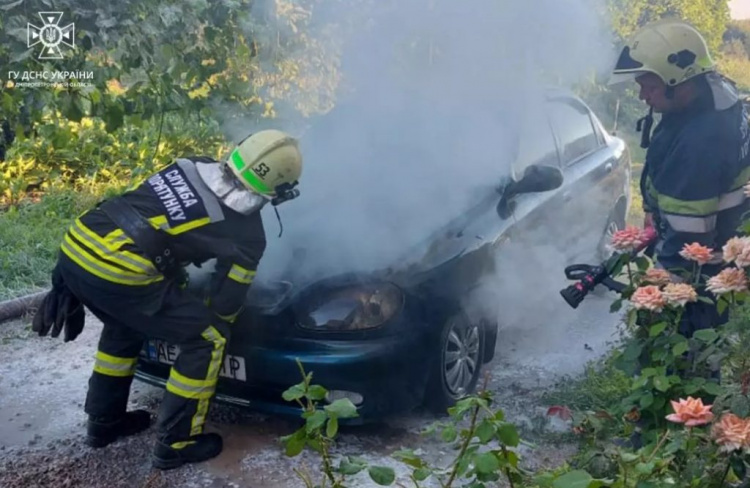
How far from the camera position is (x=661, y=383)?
245 centimetres

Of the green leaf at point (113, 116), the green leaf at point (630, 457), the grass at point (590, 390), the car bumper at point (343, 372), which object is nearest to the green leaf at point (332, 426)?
the green leaf at point (630, 457)

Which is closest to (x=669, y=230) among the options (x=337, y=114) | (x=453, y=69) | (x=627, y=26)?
(x=453, y=69)

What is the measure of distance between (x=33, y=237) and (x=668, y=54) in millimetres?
5552

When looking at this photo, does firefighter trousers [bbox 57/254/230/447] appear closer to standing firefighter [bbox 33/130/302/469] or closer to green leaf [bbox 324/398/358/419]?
standing firefighter [bbox 33/130/302/469]

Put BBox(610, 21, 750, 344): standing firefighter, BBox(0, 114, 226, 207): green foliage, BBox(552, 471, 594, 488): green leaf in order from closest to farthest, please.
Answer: BBox(552, 471, 594, 488): green leaf, BBox(610, 21, 750, 344): standing firefighter, BBox(0, 114, 226, 207): green foliage

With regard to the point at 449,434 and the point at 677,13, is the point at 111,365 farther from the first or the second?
the point at 677,13

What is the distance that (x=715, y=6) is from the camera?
516 inches

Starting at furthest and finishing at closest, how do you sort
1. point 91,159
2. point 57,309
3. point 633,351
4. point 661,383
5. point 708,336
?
point 91,159
point 57,309
point 633,351
point 661,383
point 708,336

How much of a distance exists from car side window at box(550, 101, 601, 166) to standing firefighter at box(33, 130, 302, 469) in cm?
267

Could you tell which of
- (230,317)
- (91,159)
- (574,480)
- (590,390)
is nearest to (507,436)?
(574,480)

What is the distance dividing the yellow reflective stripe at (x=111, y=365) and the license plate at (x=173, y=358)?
0.11 metres

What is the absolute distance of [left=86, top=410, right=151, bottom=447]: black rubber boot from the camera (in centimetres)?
375

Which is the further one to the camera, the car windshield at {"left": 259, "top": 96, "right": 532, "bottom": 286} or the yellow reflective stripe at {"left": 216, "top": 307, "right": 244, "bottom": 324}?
the car windshield at {"left": 259, "top": 96, "right": 532, "bottom": 286}

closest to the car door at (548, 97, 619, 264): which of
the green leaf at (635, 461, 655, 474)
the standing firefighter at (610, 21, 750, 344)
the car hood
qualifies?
the car hood
